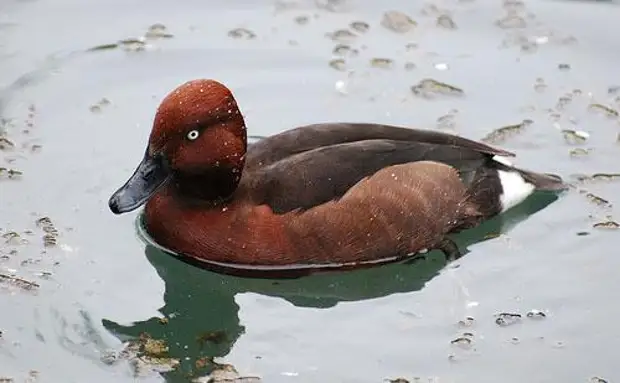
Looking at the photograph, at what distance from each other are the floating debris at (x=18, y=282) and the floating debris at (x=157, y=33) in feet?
9.97

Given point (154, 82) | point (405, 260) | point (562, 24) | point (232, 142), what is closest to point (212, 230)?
point (232, 142)

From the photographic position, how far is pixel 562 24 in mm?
10383

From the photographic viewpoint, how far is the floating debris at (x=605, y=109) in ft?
30.7

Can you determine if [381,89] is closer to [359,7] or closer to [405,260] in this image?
[359,7]

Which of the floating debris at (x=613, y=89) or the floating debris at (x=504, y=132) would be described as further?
the floating debris at (x=613, y=89)

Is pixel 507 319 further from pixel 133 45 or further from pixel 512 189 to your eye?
pixel 133 45

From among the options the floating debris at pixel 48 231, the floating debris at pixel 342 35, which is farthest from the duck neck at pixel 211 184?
the floating debris at pixel 342 35

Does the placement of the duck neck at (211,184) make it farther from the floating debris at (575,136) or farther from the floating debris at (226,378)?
the floating debris at (575,136)

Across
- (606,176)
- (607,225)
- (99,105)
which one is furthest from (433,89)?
(99,105)

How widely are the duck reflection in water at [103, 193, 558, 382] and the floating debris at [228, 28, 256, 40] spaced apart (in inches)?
103

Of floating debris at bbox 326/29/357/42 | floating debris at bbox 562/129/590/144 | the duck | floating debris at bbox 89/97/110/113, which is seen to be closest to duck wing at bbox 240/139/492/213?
the duck

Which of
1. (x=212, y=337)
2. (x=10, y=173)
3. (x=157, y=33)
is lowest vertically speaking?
(x=212, y=337)

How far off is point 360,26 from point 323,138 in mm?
2574

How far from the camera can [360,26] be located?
404 inches
